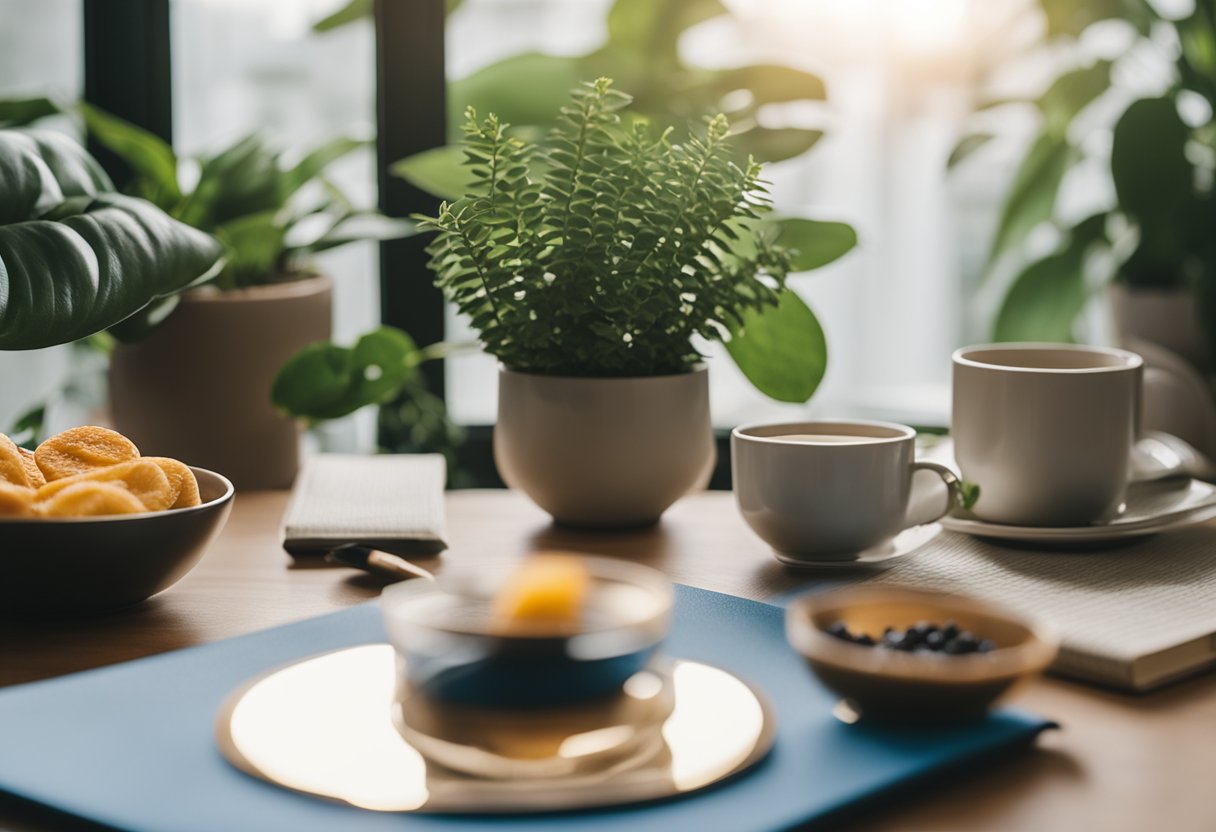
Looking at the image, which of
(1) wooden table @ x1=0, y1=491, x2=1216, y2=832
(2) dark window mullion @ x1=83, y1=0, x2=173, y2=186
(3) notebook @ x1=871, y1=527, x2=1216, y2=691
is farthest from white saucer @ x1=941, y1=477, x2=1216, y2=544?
(2) dark window mullion @ x1=83, y1=0, x2=173, y2=186

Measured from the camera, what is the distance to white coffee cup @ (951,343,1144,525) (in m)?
0.84

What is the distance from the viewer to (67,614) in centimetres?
73

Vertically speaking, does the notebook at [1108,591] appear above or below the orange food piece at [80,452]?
below

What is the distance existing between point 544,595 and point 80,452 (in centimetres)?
36

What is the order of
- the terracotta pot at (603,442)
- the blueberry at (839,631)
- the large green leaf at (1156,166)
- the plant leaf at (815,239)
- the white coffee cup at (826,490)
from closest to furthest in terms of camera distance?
the blueberry at (839,631) → the white coffee cup at (826,490) → the terracotta pot at (603,442) → the plant leaf at (815,239) → the large green leaf at (1156,166)

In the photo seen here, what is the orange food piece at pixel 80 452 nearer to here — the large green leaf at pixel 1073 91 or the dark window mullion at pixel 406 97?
the dark window mullion at pixel 406 97

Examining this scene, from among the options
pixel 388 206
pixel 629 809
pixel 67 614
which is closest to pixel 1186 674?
pixel 629 809

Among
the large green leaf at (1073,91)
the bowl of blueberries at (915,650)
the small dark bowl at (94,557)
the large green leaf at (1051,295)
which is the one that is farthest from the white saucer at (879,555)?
the large green leaf at (1073,91)

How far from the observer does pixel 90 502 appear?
692mm

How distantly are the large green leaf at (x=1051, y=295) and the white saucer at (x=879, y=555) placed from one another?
2.89 feet

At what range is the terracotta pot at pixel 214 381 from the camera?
1113 mm

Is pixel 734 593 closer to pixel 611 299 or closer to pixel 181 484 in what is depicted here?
pixel 611 299

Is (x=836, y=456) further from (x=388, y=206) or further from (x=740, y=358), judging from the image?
(x=388, y=206)

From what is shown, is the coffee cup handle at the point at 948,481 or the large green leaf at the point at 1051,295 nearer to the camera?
the coffee cup handle at the point at 948,481
